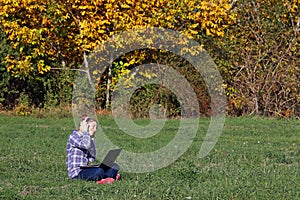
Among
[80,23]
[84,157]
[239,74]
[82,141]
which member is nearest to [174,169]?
[84,157]

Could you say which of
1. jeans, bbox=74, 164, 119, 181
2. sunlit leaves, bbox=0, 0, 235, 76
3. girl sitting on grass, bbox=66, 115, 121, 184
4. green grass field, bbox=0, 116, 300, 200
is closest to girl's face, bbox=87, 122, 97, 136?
girl sitting on grass, bbox=66, 115, 121, 184

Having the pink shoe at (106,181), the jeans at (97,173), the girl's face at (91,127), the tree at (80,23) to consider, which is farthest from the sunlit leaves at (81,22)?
the pink shoe at (106,181)

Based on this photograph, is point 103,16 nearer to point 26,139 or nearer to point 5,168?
point 26,139

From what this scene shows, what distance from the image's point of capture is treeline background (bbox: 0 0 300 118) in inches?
852

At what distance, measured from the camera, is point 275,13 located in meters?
22.3

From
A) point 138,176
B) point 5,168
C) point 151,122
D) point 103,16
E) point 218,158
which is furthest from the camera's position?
point 103,16

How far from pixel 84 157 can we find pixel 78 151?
4.9 inches

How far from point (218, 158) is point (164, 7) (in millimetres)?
10822

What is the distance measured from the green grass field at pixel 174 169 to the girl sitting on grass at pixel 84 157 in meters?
0.20

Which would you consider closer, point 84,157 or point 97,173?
point 97,173

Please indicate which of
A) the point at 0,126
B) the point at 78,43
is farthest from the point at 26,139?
the point at 78,43

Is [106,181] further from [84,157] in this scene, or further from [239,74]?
[239,74]

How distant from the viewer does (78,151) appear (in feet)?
31.1

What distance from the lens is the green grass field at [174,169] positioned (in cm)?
799
